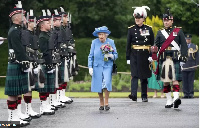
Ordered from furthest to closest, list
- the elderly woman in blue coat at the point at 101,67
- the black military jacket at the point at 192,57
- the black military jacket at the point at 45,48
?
the black military jacket at the point at 192,57 < the elderly woman in blue coat at the point at 101,67 < the black military jacket at the point at 45,48

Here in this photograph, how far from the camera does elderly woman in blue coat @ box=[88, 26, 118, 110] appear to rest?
18.7 m

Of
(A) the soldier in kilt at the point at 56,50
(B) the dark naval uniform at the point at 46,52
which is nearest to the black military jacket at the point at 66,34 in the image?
(A) the soldier in kilt at the point at 56,50

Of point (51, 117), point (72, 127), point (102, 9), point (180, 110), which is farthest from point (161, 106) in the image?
point (102, 9)

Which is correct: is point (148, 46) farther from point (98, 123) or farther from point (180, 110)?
point (98, 123)

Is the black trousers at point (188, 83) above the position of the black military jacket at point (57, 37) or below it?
below

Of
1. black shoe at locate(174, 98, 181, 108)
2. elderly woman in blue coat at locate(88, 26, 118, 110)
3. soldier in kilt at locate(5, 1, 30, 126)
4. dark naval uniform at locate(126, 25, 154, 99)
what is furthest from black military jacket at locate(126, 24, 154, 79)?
soldier in kilt at locate(5, 1, 30, 126)

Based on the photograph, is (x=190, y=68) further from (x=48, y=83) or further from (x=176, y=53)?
(x=48, y=83)

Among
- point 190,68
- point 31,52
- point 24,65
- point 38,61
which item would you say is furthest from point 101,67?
point 190,68

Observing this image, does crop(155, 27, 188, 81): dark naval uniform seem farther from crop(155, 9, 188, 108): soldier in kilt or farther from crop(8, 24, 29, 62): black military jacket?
crop(8, 24, 29, 62): black military jacket

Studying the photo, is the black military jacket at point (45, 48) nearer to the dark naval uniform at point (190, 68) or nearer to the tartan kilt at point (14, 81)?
the tartan kilt at point (14, 81)

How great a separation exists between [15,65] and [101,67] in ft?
13.1

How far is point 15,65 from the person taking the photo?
15.1 metres

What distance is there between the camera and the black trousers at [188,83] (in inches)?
1005

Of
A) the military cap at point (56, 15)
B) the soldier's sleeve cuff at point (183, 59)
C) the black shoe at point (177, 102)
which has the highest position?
the military cap at point (56, 15)
